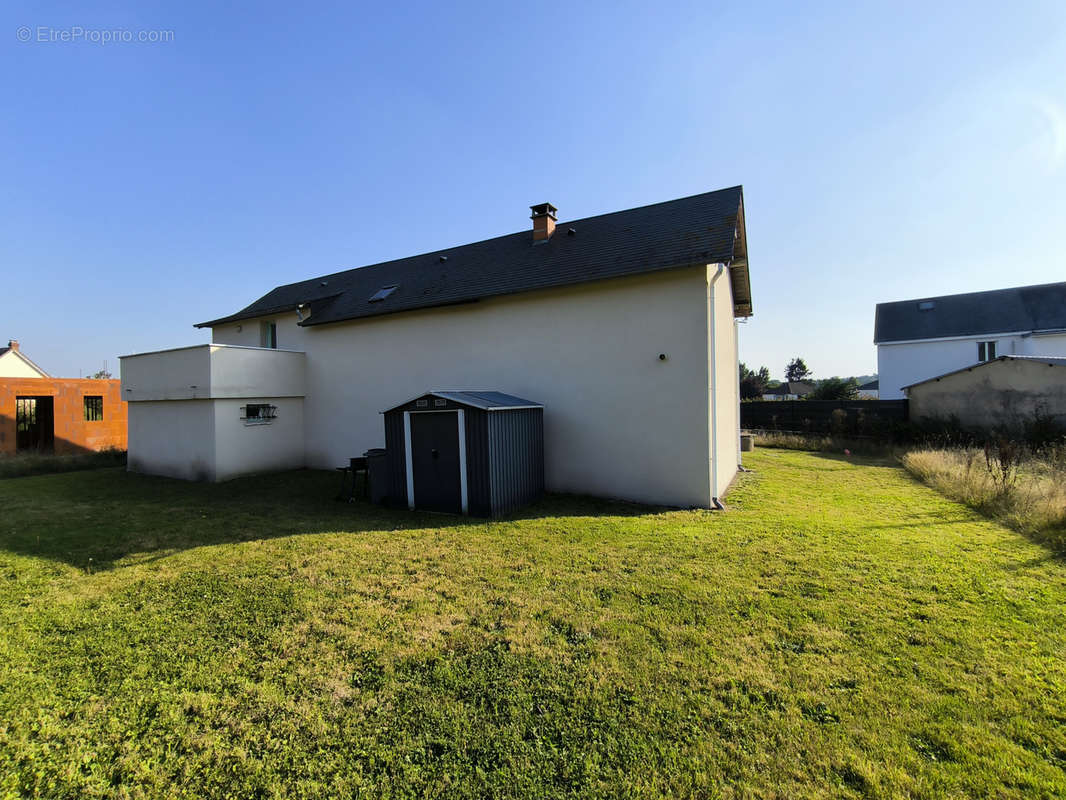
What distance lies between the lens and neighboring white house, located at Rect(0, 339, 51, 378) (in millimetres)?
37125

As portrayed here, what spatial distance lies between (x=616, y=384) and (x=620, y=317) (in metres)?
1.42

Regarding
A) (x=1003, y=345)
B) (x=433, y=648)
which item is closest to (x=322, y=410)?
(x=433, y=648)

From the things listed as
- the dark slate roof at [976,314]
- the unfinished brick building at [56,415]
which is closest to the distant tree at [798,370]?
the dark slate roof at [976,314]

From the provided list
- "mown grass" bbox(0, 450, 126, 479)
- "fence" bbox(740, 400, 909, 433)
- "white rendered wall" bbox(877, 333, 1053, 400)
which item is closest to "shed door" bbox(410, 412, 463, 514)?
"mown grass" bbox(0, 450, 126, 479)

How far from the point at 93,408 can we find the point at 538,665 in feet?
87.0

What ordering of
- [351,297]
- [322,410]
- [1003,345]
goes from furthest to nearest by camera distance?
[1003,345]
[351,297]
[322,410]

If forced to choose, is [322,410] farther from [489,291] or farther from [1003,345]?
[1003,345]

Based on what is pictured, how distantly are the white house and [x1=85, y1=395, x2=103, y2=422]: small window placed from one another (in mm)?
9069

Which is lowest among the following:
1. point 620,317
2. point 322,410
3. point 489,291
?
point 322,410

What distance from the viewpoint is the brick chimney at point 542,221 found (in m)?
13.0

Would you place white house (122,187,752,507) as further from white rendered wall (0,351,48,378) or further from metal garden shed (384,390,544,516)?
white rendered wall (0,351,48,378)

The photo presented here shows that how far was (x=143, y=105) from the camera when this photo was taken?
31.8ft

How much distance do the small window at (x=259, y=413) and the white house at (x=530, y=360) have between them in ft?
0.17

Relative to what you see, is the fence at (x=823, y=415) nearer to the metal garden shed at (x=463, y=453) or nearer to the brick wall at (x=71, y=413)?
the metal garden shed at (x=463, y=453)
